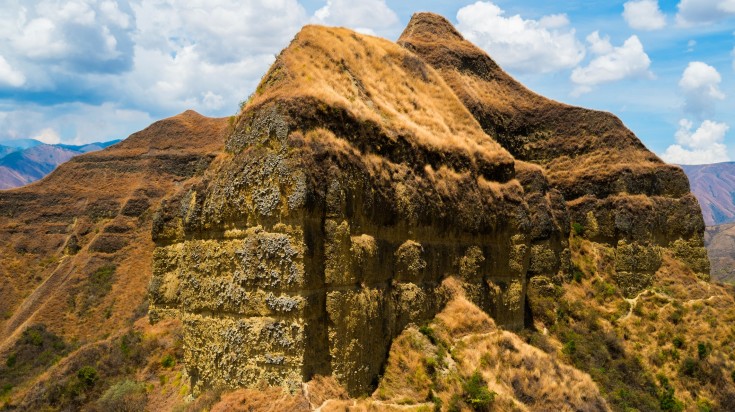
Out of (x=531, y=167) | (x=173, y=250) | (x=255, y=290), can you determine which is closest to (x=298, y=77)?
(x=255, y=290)

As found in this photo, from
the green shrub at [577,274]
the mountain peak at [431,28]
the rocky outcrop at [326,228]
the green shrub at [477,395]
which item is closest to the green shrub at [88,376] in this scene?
the rocky outcrop at [326,228]

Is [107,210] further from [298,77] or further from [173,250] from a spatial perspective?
[298,77]

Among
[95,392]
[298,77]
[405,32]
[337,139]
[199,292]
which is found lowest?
[95,392]

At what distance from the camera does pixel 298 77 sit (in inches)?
898

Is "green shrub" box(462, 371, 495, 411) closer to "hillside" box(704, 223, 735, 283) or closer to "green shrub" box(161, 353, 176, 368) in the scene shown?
"green shrub" box(161, 353, 176, 368)

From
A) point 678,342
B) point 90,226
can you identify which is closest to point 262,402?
point 678,342

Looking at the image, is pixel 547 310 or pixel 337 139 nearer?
pixel 337 139

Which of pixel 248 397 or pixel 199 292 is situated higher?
pixel 199 292

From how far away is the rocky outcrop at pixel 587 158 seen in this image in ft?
134

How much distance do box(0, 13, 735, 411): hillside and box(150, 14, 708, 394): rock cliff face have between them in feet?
0.30

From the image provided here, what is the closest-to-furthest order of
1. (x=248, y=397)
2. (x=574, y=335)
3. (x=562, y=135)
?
(x=248, y=397), (x=574, y=335), (x=562, y=135)

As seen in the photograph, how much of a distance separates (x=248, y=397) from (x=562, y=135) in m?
32.3

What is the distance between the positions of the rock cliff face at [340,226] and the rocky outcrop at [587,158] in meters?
5.05

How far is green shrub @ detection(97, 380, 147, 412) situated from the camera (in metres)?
25.4
